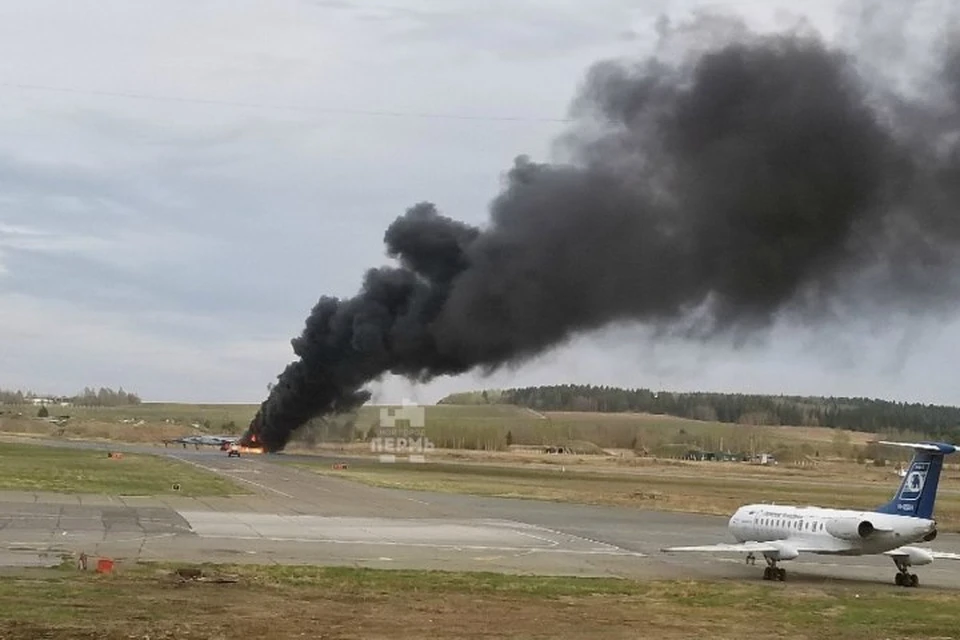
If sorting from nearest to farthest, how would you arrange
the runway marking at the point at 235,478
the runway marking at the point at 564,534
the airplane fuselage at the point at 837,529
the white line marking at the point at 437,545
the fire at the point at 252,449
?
the airplane fuselage at the point at 837,529 < the white line marking at the point at 437,545 < the runway marking at the point at 564,534 < the runway marking at the point at 235,478 < the fire at the point at 252,449

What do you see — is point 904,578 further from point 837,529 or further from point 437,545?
point 437,545

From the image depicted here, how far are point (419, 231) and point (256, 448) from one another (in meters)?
45.1

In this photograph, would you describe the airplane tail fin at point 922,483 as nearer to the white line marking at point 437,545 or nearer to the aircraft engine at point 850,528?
the aircraft engine at point 850,528

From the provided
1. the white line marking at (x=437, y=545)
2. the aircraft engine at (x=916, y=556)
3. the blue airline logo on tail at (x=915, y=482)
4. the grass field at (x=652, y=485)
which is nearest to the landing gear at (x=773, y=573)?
the aircraft engine at (x=916, y=556)

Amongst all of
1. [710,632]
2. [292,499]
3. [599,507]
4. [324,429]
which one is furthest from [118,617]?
[324,429]

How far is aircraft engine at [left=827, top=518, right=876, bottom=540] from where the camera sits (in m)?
40.8

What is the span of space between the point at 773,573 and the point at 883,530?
13.0ft

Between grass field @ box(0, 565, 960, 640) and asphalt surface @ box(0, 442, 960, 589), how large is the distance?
4193 millimetres

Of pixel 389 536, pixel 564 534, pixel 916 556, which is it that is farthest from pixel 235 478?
pixel 916 556

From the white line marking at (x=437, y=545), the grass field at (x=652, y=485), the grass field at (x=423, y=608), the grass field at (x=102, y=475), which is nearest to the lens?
the grass field at (x=423, y=608)

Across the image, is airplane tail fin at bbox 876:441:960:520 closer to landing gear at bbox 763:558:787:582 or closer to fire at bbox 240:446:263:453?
landing gear at bbox 763:558:787:582

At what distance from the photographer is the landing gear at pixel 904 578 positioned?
40781mm

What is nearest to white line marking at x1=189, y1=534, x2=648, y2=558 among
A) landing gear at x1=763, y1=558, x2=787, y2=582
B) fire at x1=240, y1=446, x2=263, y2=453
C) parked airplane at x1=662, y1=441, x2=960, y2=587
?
parked airplane at x1=662, y1=441, x2=960, y2=587

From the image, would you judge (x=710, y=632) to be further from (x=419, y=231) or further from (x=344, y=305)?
(x=344, y=305)
